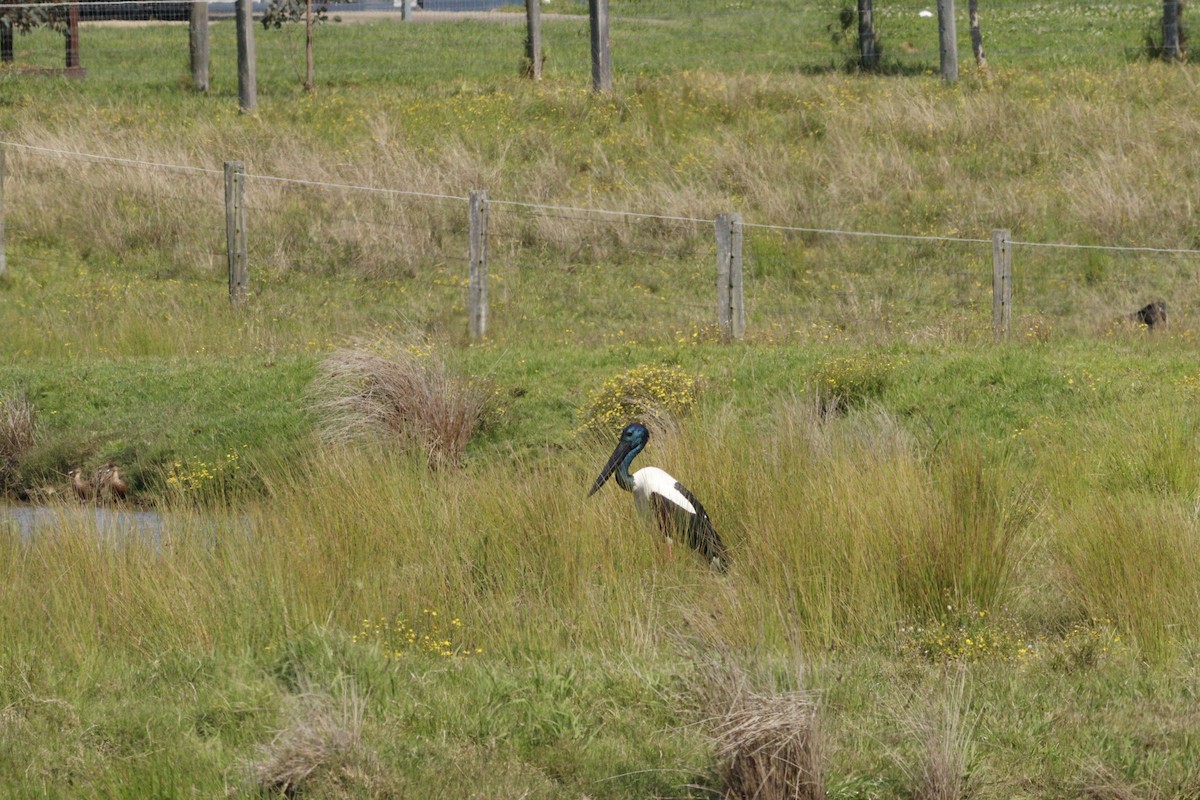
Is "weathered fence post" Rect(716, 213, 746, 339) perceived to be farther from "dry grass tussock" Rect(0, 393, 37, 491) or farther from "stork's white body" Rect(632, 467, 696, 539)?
"stork's white body" Rect(632, 467, 696, 539)

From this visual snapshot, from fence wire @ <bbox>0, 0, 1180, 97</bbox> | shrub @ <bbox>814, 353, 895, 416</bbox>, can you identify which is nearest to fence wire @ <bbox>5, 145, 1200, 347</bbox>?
shrub @ <bbox>814, 353, 895, 416</bbox>

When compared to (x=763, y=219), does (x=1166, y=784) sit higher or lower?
lower

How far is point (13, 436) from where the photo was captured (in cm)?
1140

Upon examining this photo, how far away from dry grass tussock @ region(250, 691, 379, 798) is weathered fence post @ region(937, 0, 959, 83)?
2074 cm

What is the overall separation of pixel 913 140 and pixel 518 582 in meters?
15.1

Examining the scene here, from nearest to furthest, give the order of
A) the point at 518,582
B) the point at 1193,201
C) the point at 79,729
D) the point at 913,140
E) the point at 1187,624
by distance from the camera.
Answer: the point at 79,729 → the point at 1187,624 → the point at 518,582 → the point at 1193,201 → the point at 913,140

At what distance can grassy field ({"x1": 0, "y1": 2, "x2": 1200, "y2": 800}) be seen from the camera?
17.5 ft

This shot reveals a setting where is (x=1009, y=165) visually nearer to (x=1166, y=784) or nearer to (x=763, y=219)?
(x=763, y=219)

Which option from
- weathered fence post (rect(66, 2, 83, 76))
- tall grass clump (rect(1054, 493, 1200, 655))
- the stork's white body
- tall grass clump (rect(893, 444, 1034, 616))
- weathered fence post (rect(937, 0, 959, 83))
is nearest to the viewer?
tall grass clump (rect(1054, 493, 1200, 655))

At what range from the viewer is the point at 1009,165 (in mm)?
19812

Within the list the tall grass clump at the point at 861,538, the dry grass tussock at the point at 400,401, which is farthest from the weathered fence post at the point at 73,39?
the tall grass clump at the point at 861,538

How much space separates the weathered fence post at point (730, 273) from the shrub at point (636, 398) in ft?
9.28

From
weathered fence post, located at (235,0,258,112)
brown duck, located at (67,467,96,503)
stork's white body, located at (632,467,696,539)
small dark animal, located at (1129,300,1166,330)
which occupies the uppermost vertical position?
weathered fence post, located at (235,0,258,112)

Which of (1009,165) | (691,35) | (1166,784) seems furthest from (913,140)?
(1166,784)
